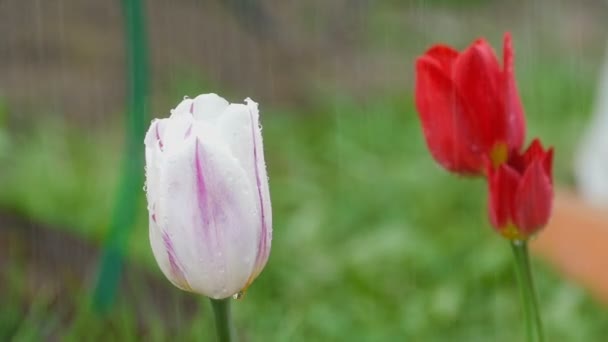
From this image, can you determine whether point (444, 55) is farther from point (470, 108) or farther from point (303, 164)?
point (303, 164)

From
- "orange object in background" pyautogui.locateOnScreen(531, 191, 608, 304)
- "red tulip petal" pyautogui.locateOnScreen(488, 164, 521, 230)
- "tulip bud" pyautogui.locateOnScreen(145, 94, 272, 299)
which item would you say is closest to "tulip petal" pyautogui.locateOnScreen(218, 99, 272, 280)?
"tulip bud" pyautogui.locateOnScreen(145, 94, 272, 299)

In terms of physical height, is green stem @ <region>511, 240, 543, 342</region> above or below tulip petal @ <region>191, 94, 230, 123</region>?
below

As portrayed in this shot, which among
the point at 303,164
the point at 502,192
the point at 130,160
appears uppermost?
the point at 502,192

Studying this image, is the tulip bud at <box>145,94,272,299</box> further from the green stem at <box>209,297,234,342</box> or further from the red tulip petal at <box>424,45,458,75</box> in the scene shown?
the red tulip petal at <box>424,45,458,75</box>

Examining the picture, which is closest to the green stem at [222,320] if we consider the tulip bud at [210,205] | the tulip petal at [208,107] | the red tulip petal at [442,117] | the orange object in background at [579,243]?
the tulip bud at [210,205]

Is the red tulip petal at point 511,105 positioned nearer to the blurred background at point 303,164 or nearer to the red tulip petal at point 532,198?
the red tulip petal at point 532,198

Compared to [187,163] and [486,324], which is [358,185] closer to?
[486,324]

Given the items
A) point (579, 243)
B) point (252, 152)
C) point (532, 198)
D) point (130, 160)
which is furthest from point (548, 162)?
point (579, 243)
